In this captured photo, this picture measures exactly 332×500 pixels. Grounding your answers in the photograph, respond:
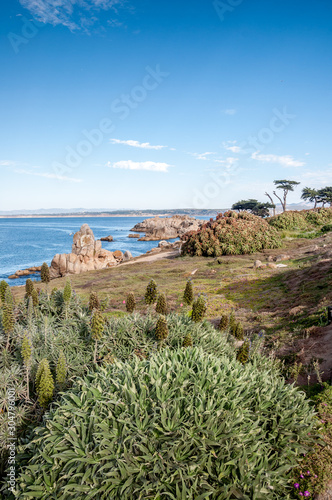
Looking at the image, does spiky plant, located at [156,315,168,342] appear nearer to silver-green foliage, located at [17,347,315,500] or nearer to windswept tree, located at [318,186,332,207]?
silver-green foliage, located at [17,347,315,500]

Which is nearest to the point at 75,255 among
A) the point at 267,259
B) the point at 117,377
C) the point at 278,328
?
the point at 267,259

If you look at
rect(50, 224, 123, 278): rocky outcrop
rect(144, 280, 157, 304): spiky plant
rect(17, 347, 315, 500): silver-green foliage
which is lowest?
rect(50, 224, 123, 278): rocky outcrop

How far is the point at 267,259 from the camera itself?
73.8 ft

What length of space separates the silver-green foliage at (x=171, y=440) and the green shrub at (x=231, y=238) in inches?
953

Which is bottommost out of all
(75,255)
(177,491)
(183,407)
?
(75,255)

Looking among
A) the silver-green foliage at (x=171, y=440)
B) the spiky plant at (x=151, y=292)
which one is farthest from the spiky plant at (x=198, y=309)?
the silver-green foliage at (x=171, y=440)

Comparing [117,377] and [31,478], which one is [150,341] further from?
[31,478]

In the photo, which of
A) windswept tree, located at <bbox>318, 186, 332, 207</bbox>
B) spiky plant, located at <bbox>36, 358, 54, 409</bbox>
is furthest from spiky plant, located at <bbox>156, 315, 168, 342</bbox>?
windswept tree, located at <bbox>318, 186, 332, 207</bbox>

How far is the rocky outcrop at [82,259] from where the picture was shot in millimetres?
32656

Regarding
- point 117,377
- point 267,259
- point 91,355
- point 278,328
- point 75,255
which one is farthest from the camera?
point 75,255

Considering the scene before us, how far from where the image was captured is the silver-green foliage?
8.66 feet

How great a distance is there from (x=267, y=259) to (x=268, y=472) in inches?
826

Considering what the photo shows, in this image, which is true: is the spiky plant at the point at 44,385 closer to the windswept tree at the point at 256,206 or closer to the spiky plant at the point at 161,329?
the spiky plant at the point at 161,329

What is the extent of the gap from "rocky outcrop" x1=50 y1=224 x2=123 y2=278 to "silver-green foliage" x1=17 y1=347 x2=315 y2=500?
1195 inches
